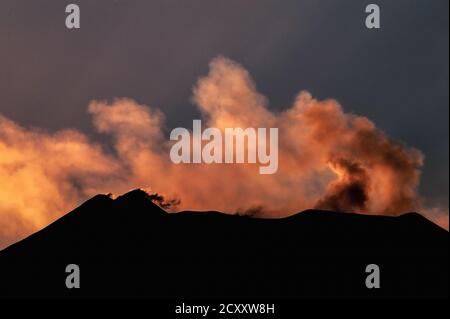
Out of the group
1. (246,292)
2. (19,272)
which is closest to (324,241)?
(246,292)

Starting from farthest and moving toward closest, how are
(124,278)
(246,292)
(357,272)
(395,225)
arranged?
(395,225) < (357,272) < (124,278) < (246,292)

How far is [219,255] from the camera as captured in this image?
101 meters

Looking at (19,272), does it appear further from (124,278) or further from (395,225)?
(395,225)

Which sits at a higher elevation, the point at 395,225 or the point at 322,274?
the point at 395,225

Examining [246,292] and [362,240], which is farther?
[362,240]

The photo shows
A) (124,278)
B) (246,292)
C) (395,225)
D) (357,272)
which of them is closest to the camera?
(246,292)

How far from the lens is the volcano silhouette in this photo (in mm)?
96250

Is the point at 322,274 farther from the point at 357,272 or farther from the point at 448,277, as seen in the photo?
the point at 448,277

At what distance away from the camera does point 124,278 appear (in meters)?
98.3

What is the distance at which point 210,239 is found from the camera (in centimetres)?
10731

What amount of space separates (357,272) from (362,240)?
906cm

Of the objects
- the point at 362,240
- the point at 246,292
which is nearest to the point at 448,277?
the point at 362,240

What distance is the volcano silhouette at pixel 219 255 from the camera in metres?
96.2
